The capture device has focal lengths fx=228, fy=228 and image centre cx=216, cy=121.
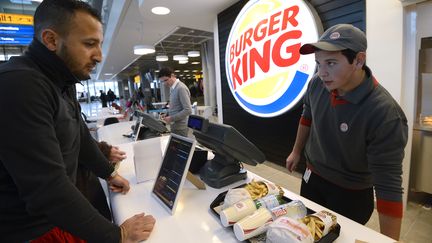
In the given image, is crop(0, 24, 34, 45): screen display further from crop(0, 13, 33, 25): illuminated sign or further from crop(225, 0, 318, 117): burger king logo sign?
crop(225, 0, 318, 117): burger king logo sign

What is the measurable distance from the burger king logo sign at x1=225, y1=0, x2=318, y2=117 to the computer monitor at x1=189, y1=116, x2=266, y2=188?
1743 millimetres

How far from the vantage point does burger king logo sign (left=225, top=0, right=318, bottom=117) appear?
2.61 metres

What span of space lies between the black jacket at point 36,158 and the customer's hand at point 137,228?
46mm

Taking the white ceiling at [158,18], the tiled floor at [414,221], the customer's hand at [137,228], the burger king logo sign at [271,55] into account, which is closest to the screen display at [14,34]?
the white ceiling at [158,18]

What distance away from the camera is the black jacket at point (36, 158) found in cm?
66

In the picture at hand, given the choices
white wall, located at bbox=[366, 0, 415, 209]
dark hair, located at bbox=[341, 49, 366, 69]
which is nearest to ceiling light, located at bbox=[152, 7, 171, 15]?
white wall, located at bbox=[366, 0, 415, 209]

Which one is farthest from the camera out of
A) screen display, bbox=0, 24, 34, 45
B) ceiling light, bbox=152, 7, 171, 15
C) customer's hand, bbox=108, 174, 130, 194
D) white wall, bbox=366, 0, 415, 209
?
screen display, bbox=0, 24, 34, 45

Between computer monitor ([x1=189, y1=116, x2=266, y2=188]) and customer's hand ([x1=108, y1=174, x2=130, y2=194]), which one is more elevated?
computer monitor ([x1=189, y1=116, x2=266, y2=188])

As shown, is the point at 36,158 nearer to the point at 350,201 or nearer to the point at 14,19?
the point at 350,201

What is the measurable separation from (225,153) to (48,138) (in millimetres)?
768

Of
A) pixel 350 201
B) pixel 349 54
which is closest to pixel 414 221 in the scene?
pixel 350 201

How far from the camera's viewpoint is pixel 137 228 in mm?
853

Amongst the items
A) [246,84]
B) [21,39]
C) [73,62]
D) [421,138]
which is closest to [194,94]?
[21,39]

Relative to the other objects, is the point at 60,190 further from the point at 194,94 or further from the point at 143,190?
the point at 194,94
